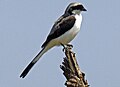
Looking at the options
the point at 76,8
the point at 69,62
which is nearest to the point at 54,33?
the point at 76,8

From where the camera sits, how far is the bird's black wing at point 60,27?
27.9 feet

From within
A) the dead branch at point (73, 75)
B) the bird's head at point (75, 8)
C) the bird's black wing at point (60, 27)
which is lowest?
the dead branch at point (73, 75)

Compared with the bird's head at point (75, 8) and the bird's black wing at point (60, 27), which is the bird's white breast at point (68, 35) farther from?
the bird's head at point (75, 8)

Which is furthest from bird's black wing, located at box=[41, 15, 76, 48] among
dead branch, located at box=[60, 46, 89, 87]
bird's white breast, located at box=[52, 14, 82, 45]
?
dead branch, located at box=[60, 46, 89, 87]

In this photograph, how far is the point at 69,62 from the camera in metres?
2.93

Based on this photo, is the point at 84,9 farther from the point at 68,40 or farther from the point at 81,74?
the point at 81,74

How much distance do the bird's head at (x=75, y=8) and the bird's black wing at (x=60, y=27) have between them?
0.77 ft

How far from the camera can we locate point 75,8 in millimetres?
9000

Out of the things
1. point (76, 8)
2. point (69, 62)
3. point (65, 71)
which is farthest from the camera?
point (76, 8)

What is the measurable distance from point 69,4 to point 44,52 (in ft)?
5.41

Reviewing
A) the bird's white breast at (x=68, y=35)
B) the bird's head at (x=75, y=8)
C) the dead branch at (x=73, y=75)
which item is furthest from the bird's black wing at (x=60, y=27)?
the dead branch at (x=73, y=75)

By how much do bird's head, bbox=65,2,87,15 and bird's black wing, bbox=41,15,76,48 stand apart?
235 millimetres

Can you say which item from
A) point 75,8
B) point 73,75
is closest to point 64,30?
point 75,8

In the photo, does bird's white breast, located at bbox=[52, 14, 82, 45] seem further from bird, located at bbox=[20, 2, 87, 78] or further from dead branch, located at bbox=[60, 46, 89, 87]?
dead branch, located at bbox=[60, 46, 89, 87]
